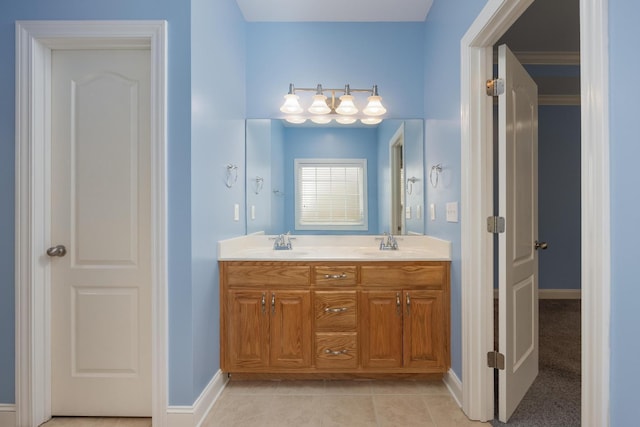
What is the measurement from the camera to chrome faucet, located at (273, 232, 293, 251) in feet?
9.29

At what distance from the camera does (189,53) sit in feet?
6.15

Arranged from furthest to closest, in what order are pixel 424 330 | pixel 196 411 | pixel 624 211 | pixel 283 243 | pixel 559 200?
pixel 559 200 → pixel 283 243 → pixel 424 330 → pixel 196 411 → pixel 624 211

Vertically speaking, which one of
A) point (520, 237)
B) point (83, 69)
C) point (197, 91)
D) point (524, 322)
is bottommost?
point (524, 322)

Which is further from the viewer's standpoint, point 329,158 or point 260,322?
point 329,158

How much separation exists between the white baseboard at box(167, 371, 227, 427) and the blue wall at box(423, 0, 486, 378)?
149 cm

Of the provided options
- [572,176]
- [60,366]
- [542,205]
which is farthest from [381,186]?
[572,176]

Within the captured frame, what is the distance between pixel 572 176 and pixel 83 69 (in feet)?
16.9

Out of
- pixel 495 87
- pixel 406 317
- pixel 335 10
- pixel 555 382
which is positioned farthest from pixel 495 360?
pixel 335 10

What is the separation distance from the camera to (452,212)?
2.20 meters

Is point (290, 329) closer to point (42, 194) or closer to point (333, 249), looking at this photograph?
point (333, 249)

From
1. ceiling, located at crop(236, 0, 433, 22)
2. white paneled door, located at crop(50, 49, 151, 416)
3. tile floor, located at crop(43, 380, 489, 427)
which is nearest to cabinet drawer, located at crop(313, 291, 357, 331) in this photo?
tile floor, located at crop(43, 380, 489, 427)

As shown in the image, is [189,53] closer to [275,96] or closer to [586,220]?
[275,96]

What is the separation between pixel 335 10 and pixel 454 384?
2.77 meters
